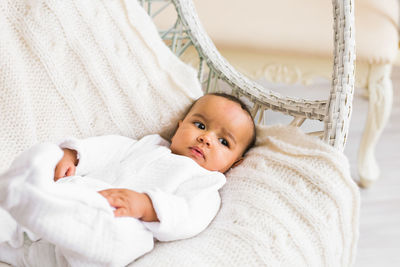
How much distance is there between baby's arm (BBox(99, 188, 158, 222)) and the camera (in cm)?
74

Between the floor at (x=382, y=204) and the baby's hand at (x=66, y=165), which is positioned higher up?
the baby's hand at (x=66, y=165)

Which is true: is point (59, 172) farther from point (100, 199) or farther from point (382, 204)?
point (382, 204)

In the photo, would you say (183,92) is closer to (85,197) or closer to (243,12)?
(85,197)

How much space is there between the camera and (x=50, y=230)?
25.0 inches

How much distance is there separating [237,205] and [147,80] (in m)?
0.41

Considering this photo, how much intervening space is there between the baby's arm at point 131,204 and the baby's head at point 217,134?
8.9 inches

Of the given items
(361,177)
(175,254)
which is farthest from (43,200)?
(361,177)

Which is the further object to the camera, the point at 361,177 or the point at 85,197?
the point at 361,177

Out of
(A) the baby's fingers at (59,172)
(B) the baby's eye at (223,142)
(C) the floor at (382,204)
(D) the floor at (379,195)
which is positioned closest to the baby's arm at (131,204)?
(A) the baby's fingers at (59,172)

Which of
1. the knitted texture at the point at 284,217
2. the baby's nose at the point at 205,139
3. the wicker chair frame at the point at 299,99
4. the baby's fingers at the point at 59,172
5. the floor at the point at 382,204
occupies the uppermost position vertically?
the wicker chair frame at the point at 299,99

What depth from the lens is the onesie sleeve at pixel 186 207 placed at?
0.78 metres

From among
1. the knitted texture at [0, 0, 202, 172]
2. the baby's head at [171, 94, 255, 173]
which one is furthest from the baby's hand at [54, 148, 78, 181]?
the baby's head at [171, 94, 255, 173]

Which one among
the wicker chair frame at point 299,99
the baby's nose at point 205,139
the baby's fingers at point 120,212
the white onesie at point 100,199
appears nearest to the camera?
the white onesie at point 100,199

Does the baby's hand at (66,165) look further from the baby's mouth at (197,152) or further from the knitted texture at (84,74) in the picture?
the baby's mouth at (197,152)
